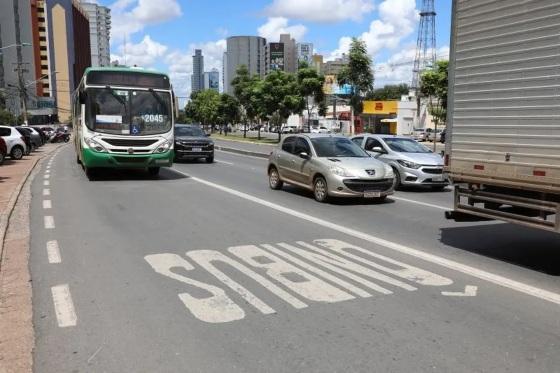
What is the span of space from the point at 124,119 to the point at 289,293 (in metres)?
11.7

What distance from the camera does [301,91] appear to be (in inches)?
2012

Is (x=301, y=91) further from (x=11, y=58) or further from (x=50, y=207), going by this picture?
(x=11, y=58)

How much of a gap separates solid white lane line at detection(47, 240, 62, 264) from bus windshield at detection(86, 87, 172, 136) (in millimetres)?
8268

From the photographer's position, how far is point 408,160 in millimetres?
15008

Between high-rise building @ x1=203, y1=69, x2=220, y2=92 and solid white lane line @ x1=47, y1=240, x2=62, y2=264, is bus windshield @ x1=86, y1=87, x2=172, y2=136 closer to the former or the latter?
solid white lane line @ x1=47, y1=240, x2=62, y2=264

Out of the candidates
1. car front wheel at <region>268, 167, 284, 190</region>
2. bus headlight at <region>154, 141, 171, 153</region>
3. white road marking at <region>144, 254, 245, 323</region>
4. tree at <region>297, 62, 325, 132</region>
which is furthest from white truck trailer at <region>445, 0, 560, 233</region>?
tree at <region>297, 62, 325, 132</region>

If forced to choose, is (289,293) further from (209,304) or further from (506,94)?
(506,94)

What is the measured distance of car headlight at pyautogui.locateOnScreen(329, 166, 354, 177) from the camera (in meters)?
12.0

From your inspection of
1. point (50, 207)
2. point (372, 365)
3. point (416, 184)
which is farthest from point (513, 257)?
point (50, 207)

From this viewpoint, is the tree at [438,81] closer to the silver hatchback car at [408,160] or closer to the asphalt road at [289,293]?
the silver hatchback car at [408,160]

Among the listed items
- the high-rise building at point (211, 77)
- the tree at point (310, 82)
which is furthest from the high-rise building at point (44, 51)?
the tree at point (310, 82)

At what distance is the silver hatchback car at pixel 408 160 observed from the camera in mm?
14742

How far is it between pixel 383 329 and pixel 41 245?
5.41 metres

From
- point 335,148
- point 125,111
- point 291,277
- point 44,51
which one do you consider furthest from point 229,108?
point 44,51
